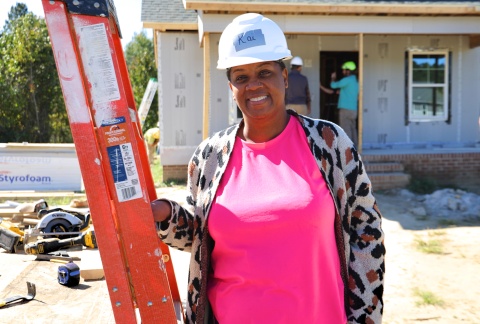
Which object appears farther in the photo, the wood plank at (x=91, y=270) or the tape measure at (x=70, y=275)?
the wood plank at (x=91, y=270)

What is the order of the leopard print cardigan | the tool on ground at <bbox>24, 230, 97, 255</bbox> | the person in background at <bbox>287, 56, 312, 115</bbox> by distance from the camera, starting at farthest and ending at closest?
the person in background at <bbox>287, 56, 312, 115</bbox>, the tool on ground at <bbox>24, 230, 97, 255</bbox>, the leopard print cardigan

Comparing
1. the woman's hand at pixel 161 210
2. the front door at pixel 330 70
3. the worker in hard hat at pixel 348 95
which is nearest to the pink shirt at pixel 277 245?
the woman's hand at pixel 161 210

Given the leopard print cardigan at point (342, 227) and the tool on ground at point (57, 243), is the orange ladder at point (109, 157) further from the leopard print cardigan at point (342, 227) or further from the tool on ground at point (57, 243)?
the tool on ground at point (57, 243)

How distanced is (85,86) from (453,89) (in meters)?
12.6

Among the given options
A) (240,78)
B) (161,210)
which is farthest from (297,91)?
(161,210)

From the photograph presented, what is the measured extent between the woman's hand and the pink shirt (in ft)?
0.49

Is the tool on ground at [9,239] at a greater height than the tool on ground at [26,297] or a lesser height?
lesser

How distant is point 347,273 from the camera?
75.3 inches

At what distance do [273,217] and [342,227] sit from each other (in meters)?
0.29

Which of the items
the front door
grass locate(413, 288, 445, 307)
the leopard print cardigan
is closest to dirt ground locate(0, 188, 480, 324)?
grass locate(413, 288, 445, 307)

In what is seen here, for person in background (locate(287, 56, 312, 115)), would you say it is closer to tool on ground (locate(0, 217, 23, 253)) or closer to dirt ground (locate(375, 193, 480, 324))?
dirt ground (locate(375, 193, 480, 324))

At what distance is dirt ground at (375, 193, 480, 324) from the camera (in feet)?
15.9

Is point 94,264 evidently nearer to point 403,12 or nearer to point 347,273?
point 347,273

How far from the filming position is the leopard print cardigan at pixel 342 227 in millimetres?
1867
